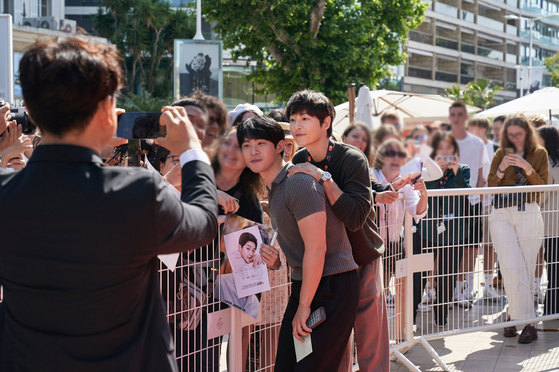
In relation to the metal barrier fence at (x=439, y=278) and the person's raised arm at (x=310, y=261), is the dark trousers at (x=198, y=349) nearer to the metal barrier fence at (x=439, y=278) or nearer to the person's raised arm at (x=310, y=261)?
the metal barrier fence at (x=439, y=278)

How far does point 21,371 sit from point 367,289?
6.20ft

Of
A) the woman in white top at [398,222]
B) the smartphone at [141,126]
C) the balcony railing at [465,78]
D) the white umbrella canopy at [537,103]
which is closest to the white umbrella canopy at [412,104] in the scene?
the white umbrella canopy at [537,103]

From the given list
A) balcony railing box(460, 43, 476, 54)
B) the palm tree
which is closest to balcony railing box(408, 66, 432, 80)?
balcony railing box(460, 43, 476, 54)

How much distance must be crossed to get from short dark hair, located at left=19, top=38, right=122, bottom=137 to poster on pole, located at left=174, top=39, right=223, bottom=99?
16126mm

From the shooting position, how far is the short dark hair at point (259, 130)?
266 cm

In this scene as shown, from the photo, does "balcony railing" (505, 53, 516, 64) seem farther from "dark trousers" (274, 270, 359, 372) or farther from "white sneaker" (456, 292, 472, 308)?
"dark trousers" (274, 270, 359, 372)

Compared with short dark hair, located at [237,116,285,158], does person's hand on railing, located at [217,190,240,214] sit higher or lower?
lower

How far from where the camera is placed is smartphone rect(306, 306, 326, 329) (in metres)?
2.51

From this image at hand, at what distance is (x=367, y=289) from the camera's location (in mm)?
2967

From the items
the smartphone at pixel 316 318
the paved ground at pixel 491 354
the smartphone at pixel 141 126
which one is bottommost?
the paved ground at pixel 491 354

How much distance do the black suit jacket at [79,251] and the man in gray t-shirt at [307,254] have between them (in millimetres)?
1061

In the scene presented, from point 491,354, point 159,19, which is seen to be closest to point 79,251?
point 491,354

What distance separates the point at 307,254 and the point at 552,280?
11.6 feet

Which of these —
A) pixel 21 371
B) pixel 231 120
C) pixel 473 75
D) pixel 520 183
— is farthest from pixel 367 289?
pixel 473 75
